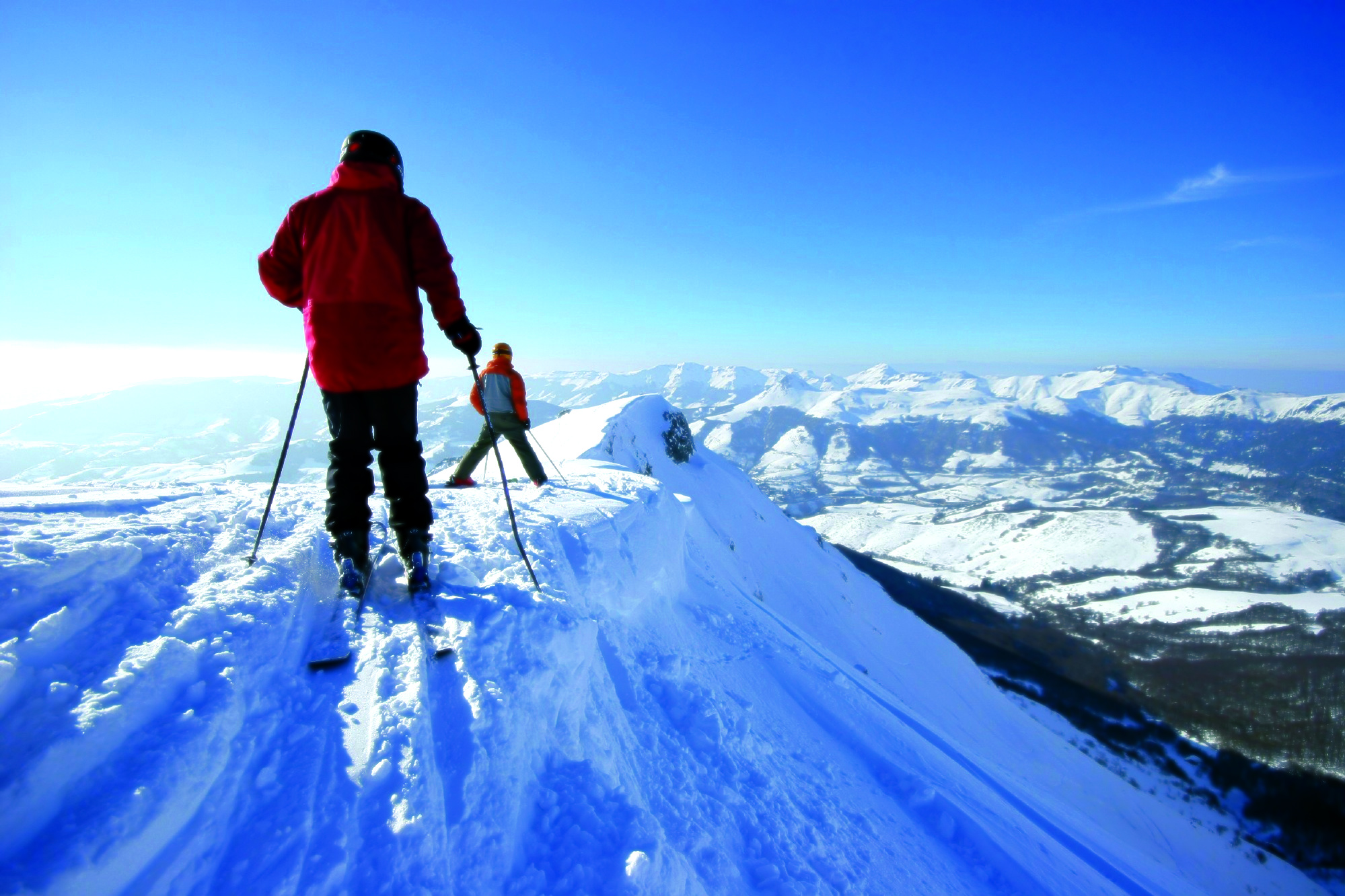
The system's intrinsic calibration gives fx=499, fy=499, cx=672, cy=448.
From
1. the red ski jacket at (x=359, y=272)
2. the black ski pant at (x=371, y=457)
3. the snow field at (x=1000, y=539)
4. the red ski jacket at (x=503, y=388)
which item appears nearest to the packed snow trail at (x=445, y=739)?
the black ski pant at (x=371, y=457)

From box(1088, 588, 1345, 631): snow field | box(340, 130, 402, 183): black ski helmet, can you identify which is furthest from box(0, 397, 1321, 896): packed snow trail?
box(1088, 588, 1345, 631): snow field

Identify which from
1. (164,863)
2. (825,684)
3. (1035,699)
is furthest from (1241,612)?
(164,863)

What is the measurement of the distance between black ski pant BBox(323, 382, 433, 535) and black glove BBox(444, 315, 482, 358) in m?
0.53

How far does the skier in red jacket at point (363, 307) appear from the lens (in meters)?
3.73

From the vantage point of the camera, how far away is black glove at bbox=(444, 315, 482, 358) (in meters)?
4.07

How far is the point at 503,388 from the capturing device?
859cm

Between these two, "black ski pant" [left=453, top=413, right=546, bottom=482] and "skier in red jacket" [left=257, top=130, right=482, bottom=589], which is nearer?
"skier in red jacket" [left=257, top=130, right=482, bottom=589]

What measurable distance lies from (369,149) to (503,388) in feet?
16.3

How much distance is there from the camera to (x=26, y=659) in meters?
2.42

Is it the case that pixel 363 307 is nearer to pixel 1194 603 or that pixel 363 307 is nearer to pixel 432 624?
pixel 432 624

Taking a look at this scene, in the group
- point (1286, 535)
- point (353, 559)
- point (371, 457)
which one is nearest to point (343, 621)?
point (353, 559)

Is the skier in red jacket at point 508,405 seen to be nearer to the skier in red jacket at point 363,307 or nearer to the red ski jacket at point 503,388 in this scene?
the red ski jacket at point 503,388

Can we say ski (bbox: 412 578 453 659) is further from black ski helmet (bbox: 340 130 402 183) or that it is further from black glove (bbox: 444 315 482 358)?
black ski helmet (bbox: 340 130 402 183)

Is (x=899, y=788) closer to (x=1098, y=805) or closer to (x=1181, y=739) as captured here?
(x=1098, y=805)
